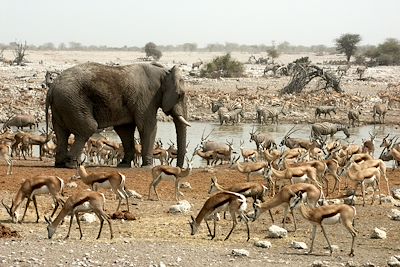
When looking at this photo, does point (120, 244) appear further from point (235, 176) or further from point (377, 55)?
point (377, 55)

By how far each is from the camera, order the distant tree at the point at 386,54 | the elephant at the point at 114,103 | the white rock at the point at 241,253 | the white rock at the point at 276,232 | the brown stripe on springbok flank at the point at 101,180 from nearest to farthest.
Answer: the white rock at the point at 241,253 → the white rock at the point at 276,232 → the brown stripe on springbok flank at the point at 101,180 → the elephant at the point at 114,103 → the distant tree at the point at 386,54

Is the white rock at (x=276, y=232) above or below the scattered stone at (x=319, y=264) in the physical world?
below

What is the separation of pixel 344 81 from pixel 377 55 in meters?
23.6

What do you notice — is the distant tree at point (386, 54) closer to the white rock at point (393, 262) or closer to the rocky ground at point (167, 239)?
the rocky ground at point (167, 239)

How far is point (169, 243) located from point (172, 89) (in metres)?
10.2

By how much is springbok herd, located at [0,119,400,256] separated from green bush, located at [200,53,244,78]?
114 ft

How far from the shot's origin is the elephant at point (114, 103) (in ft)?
66.9

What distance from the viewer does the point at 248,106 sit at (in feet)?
142

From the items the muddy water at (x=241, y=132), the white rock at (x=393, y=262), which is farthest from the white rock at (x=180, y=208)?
the muddy water at (x=241, y=132)

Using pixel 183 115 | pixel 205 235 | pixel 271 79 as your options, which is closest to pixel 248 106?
pixel 271 79

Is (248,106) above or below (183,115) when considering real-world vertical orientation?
below

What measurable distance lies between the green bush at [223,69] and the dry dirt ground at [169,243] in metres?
44.8

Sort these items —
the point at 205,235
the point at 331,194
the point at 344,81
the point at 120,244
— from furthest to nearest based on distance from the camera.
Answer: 1. the point at 344,81
2. the point at 331,194
3. the point at 205,235
4. the point at 120,244

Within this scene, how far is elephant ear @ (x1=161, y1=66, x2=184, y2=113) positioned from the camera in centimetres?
2178
